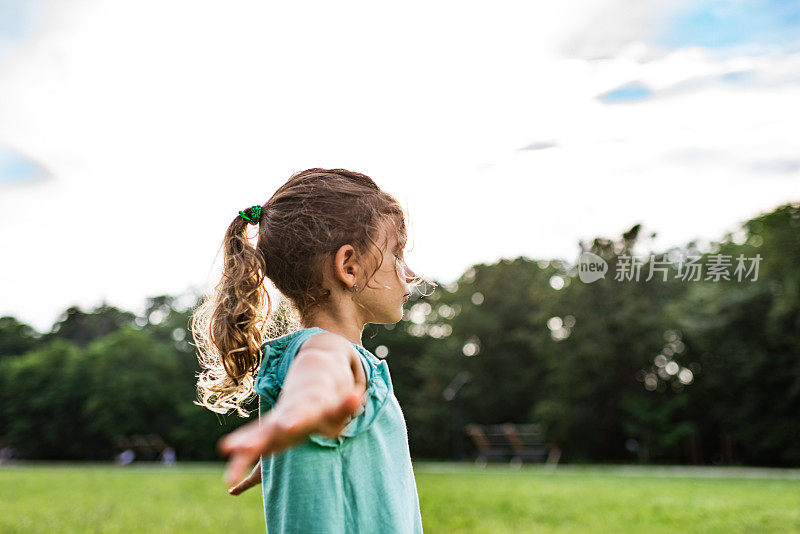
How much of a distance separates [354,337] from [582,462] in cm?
3040

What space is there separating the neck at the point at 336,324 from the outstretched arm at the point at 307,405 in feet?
0.54

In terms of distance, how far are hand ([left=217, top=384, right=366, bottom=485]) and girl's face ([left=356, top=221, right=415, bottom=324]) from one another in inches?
19.1

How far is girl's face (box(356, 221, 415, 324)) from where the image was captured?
5.38 ft

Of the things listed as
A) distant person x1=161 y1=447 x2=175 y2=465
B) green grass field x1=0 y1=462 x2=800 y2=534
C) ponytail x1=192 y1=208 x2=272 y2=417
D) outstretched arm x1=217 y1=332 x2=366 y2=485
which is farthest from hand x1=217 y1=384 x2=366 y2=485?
distant person x1=161 y1=447 x2=175 y2=465

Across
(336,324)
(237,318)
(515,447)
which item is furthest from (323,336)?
(515,447)

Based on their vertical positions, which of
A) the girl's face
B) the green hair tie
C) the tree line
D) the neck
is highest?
the green hair tie

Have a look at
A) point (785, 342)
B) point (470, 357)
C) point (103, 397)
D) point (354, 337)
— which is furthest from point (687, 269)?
point (354, 337)

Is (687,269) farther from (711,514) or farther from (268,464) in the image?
(268,464)

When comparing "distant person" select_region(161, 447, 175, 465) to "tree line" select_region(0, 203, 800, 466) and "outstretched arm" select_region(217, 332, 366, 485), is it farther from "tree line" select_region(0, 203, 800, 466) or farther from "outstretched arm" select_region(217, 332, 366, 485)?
"outstretched arm" select_region(217, 332, 366, 485)

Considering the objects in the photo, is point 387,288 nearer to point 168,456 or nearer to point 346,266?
point 346,266

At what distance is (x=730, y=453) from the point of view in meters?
28.2

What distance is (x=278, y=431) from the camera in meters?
0.96

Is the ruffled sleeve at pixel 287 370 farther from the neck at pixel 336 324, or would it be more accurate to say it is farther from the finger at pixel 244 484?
the finger at pixel 244 484

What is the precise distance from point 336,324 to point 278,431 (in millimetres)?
657
